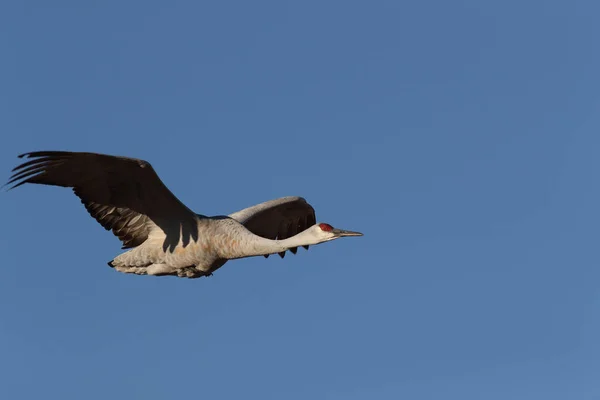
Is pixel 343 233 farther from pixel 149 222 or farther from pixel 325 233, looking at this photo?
pixel 149 222

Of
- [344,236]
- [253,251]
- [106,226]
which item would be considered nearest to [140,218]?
[106,226]

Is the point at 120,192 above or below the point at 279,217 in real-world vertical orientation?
below

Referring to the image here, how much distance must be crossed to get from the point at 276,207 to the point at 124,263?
4.02 m

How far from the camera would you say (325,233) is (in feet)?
78.6

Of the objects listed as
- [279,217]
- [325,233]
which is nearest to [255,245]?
[325,233]

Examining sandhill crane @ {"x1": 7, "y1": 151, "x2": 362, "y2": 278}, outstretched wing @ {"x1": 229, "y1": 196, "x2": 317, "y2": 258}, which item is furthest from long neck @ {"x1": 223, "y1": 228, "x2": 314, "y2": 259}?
outstretched wing @ {"x1": 229, "y1": 196, "x2": 317, "y2": 258}

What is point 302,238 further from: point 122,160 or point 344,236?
point 122,160

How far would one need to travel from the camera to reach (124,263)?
26.1 meters

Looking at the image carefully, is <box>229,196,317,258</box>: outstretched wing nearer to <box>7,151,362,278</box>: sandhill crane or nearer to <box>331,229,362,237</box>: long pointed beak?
<box>7,151,362,278</box>: sandhill crane

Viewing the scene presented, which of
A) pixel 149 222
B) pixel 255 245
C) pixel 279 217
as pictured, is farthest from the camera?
pixel 279 217

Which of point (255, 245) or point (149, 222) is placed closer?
point (255, 245)

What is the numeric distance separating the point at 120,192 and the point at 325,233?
4.23m

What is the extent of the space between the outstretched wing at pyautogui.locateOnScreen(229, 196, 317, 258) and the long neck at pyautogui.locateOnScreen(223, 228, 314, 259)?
2652 mm

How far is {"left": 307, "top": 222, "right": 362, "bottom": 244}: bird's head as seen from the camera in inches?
935
